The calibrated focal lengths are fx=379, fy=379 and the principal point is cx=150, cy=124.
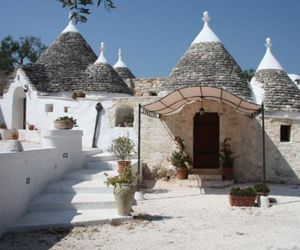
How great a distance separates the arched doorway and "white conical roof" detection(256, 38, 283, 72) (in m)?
11.8

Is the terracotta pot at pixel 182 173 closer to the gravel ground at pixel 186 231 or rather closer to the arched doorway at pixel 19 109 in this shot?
the gravel ground at pixel 186 231

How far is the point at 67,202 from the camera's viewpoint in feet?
27.9

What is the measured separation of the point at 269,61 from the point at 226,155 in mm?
4865

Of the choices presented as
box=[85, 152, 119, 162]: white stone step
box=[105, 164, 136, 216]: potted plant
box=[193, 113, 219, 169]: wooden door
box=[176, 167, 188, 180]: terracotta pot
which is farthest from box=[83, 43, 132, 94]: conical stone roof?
box=[105, 164, 136, 216]: potted plant

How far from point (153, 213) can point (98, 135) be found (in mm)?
7148

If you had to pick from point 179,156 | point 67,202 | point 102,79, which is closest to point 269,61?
point 179,156

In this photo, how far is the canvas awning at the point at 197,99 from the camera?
11.3 meters

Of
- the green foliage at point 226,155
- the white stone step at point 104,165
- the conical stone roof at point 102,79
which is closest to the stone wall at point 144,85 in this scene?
the conical stone roof at point 102,79

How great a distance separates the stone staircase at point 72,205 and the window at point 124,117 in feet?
16.1

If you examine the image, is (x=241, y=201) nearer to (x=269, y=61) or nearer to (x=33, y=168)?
(x=33, y=168)

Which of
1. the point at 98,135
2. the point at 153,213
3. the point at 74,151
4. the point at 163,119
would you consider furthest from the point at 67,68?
the point at 153,213

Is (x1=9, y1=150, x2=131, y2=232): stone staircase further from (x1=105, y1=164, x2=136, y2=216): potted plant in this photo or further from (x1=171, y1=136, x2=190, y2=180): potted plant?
(x1=171, y1=136, x2=190, y2=180): potted plant

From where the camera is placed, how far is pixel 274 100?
14297 mm

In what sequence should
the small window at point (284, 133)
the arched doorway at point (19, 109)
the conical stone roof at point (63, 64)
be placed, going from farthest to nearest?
the arched doorway at point (19, 109), the conical stone roof at point (63, 64), the small window at point (284, 133)
